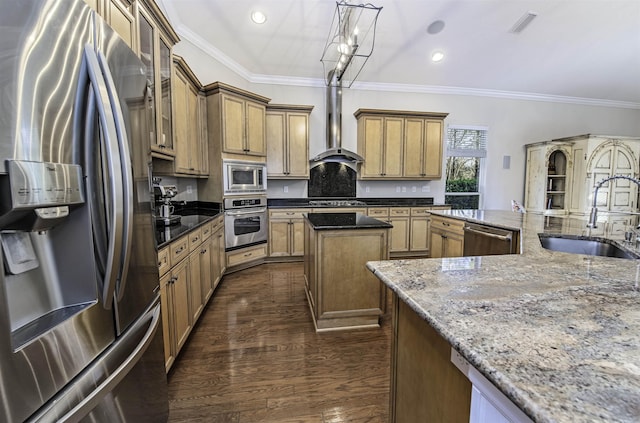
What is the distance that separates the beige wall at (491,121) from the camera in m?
4.91

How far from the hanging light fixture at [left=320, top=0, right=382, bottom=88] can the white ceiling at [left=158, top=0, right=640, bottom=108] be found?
0.12m

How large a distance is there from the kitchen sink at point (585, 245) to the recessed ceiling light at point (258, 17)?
3765mm

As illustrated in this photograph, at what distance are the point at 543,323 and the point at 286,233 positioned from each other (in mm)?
3864

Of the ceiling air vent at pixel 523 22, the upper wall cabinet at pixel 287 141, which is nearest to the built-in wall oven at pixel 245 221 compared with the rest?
the upper wall cabinet at pixel 287 141

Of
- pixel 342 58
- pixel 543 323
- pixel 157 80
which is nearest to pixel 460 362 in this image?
pixel 543 323

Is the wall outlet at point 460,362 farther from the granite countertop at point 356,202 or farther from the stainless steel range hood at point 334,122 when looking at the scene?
the stainless steel range hood at point 334,122

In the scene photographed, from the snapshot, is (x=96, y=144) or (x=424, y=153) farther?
(x=424, y=153)

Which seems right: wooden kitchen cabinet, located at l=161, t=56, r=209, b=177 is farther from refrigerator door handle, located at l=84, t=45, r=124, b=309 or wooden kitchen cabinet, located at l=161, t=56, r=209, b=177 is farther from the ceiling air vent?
the ceiling air vent

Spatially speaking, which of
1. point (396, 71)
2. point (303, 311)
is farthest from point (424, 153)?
point (303, 311)

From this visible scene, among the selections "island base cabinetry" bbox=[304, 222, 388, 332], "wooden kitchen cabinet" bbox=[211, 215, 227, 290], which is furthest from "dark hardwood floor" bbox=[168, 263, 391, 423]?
"wooden kitchen cabinet" bbox=[211, 215, 227, 290]

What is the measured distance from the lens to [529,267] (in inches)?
43.8

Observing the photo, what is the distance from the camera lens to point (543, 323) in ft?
2.15

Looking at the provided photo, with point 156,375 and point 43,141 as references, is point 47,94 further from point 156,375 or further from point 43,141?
point 156,375

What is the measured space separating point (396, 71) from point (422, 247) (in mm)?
3120
